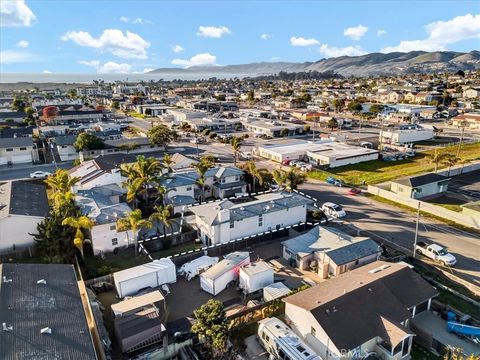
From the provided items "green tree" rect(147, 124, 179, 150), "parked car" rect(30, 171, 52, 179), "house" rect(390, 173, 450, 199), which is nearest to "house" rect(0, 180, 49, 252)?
"parked car" rect(30, 171, 52, 179)

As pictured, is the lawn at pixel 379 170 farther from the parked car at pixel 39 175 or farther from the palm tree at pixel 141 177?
the parked car at pixel 39 175

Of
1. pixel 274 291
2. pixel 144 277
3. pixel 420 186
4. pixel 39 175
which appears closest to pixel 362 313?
pixel 274 291

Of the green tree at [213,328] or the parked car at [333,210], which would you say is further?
the parked car at [333,210]

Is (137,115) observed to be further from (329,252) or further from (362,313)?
(362,313)

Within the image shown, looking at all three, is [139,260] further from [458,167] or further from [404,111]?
[404,111]

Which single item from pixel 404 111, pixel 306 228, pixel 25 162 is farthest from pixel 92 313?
pixel 404 111

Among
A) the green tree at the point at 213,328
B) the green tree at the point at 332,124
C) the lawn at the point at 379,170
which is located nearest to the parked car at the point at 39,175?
the lawn at the point at 379,170
